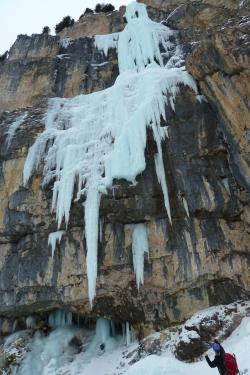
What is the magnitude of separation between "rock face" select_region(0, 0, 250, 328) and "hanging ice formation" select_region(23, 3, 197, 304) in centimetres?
37

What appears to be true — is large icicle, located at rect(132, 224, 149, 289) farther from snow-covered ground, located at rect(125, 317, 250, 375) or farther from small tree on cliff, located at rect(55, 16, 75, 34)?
small tree on cliff, located at rect(55, 16, 75, 34)

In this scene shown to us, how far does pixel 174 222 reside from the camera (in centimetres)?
1331

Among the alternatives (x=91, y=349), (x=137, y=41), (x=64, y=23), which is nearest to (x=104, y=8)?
(x=64, y=23)

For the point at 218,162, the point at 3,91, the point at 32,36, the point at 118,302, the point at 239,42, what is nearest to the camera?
the point at 239,42

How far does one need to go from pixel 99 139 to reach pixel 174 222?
176 inches

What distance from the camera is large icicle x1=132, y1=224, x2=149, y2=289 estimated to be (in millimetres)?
13391

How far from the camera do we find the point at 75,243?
1434 cm

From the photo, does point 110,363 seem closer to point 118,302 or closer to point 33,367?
point 118,302

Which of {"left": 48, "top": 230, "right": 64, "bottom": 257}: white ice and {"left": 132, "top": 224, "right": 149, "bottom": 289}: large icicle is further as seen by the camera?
{"left": 48, "top": 230, "right": 64, "bottom": 257}: white ice

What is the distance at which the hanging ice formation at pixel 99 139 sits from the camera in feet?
44.5

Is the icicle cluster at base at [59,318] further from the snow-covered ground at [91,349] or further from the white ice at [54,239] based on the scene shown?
the white ice at [54,239]

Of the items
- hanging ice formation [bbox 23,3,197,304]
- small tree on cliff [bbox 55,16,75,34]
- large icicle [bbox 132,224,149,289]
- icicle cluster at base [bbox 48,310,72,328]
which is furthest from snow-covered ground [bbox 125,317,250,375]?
small tree on cliff [bbox 55,16,75,34]

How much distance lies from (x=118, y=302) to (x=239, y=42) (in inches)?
388

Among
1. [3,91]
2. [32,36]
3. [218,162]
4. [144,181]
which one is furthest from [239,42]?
[32,36]
